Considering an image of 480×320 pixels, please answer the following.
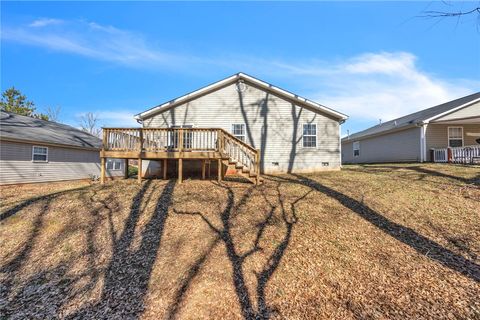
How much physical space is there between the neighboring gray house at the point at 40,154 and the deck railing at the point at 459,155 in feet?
76.6

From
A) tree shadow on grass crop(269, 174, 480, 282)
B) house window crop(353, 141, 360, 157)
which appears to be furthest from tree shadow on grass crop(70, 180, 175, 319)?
house window crop(353, 141, 360, 157)

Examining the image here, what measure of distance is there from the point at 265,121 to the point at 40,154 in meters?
13.6

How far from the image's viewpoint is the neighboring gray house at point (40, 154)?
533 inches

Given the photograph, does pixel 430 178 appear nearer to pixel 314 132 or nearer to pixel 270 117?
pixel 314 132

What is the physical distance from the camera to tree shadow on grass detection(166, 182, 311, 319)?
3.92 meters

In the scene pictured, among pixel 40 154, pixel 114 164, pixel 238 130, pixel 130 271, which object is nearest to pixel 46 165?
pixel 40 154

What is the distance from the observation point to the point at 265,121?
46.5 feet

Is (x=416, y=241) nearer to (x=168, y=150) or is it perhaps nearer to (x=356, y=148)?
(x=168, y=150)

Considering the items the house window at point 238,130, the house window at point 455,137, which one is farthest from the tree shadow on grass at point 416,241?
the house window at point 455,137

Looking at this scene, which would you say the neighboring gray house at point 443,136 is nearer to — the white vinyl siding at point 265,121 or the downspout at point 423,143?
the downspout at point 423,143

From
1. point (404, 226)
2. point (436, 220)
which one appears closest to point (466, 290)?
point (404, 226)

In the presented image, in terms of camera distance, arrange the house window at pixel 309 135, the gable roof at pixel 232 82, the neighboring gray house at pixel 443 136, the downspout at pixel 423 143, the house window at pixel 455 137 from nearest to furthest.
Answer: the gable roof at pixel 232 82 → the house window at pixel 309 135 → the neighboring gray house at pixel 443 136 → the downspout at pixel 423 143 → the house window at pixel 455 137

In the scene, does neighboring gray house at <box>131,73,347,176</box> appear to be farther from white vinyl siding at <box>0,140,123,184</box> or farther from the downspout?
white vinyl siding at <box>0,140,123,184</box>

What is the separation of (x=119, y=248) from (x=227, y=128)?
9.35 m
